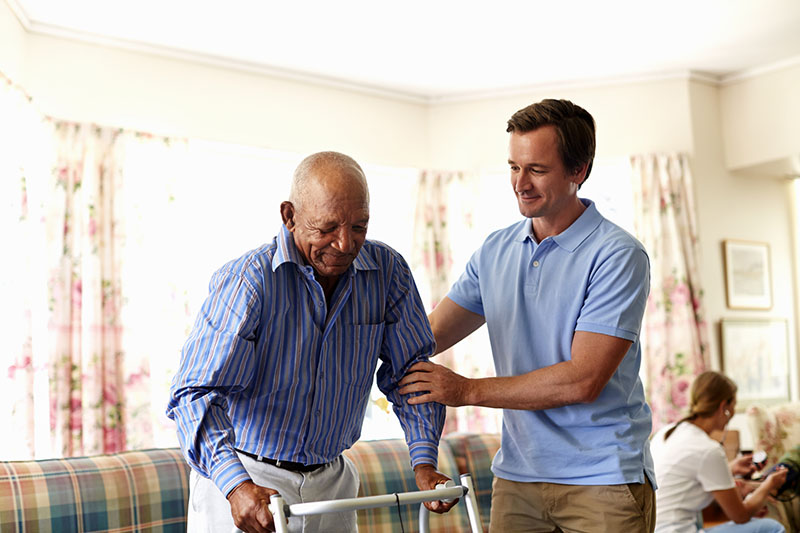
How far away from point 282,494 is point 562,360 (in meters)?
0.68

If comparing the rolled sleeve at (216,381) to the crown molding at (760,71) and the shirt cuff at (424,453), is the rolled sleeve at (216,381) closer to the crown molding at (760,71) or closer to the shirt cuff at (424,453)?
the shirt cuff at (424,453)

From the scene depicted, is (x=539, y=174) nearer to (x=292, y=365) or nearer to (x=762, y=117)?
(x=292, y=365)

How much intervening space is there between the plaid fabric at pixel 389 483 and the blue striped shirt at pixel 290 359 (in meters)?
1.02

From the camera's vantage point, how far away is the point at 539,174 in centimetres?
185

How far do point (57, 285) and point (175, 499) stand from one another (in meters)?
2.17

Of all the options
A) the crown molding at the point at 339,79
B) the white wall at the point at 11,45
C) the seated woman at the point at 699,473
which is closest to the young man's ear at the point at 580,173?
the seated woman at the point at 699,473

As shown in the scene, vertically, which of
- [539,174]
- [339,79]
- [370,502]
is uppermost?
[339,79]

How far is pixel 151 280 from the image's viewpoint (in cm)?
452

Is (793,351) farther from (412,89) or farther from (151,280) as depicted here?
(151,280)

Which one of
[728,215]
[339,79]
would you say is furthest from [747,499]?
[339,79]

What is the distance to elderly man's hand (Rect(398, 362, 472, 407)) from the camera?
1751 mm

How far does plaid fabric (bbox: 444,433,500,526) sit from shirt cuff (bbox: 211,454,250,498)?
1.71 meters

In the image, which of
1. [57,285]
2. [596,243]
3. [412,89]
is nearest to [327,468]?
[596,243]

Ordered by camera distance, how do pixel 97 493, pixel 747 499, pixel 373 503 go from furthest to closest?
pixel 747 499 → pixel 97 493 → pixel 373 503
